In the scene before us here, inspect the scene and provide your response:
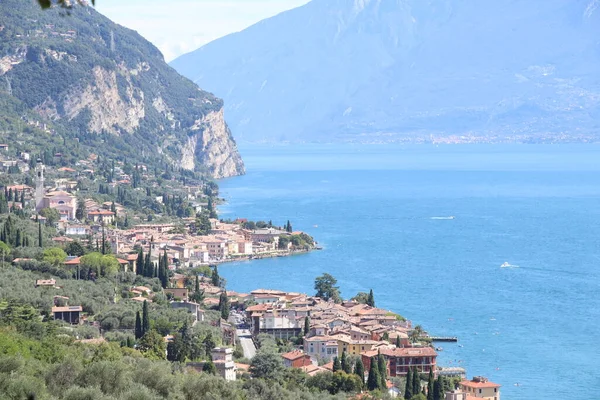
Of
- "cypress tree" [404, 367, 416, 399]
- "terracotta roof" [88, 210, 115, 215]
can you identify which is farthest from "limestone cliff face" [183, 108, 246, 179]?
"cypress tree" [404, 367, 416, 399]

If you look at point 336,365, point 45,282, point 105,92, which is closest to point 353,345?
point 336,365

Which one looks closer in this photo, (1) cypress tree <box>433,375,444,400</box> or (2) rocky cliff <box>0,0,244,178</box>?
(1) cypress tree <box>433,375,444,400</box>

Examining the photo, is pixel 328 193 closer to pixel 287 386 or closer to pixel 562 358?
pixel 562 358

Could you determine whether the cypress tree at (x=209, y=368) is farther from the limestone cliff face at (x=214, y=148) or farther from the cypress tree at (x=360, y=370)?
the limestone cliff face at (x=214, y=148)

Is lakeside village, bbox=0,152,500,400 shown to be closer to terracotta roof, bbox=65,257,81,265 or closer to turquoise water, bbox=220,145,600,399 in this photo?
terracotta roof, bbox=65,257,81,265

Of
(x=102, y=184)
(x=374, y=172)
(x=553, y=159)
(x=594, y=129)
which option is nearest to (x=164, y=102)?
(x=374, y=172)

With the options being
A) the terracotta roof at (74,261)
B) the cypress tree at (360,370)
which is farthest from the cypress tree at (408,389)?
the terracotta roof at (74,261)
